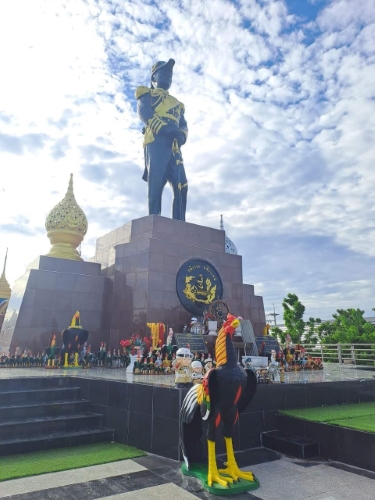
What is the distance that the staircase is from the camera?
5.99 meters

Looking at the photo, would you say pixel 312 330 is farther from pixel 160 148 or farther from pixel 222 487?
pixel 222 487

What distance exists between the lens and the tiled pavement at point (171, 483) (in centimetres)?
438

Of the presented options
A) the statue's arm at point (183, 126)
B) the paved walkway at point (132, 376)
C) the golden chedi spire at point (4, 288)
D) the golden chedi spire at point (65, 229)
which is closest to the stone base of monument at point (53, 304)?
the golden chedi spire at point (65, 229)

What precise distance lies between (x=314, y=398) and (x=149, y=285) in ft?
23.3

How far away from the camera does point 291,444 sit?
580 cm

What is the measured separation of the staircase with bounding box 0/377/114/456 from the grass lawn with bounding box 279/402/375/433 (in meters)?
3.45

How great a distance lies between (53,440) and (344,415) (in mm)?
4959

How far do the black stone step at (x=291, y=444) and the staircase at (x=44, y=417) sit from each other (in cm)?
276

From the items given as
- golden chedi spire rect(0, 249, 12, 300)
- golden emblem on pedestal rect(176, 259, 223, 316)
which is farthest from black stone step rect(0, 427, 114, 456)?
golden chedi spire rect(0, 249, 12, 300)

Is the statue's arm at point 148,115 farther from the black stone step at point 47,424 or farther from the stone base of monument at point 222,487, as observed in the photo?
the stone base of monument at point 222,487

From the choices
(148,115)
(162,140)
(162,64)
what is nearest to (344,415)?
(162,140)

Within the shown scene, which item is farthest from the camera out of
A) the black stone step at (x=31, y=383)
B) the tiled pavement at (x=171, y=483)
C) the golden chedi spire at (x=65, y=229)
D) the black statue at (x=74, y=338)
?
the golden chedi spire at (x=65, y=229)

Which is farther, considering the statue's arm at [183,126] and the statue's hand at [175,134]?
the statue's arm at [183,126]

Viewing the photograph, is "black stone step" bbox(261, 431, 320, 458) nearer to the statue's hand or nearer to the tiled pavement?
the tiled pavement
